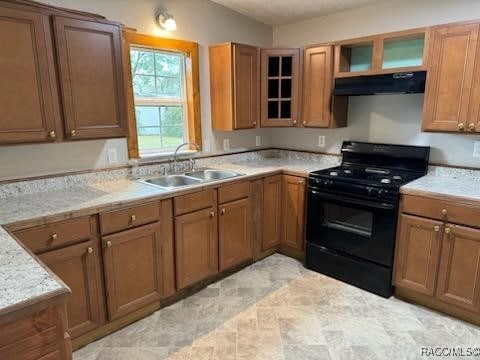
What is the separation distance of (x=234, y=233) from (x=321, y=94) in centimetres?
155

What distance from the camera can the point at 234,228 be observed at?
2.92 m

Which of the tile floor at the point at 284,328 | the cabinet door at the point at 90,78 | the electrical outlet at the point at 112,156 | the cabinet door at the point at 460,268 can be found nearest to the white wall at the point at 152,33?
the electrical outlet at the point at 112,156

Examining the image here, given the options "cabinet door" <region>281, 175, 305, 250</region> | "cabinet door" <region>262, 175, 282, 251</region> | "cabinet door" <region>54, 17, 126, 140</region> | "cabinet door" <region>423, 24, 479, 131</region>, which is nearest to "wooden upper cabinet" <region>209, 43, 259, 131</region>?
"cabinet door" <region>262, 175, 282, 251</region>

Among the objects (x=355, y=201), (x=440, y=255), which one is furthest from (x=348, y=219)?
(x=440, y=255)

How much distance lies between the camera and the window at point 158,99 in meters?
2.84

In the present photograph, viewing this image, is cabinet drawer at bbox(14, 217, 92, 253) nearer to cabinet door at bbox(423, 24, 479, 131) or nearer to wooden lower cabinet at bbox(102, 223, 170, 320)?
wooden lower cabinet at bbox(102, 223, 170, 320)

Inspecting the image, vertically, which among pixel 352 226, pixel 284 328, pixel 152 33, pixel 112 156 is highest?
pixel 152 33

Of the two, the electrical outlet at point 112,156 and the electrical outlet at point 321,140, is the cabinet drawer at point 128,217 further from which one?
the electrical outlet at point 321,140

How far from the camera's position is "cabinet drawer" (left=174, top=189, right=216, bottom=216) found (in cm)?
244

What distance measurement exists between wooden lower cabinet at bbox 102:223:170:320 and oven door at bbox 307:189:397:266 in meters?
1.36

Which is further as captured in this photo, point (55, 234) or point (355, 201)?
point (355, 201)

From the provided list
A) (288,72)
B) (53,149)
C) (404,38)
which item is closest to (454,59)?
(404,38)

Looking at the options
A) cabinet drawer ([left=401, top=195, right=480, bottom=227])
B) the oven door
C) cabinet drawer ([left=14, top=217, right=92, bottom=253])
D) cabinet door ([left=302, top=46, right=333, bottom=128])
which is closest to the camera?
cabinet drawer ([left=14, top=217, right=92, bottom=253])

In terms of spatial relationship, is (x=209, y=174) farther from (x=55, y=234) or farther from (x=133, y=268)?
(x=55, y=234)
